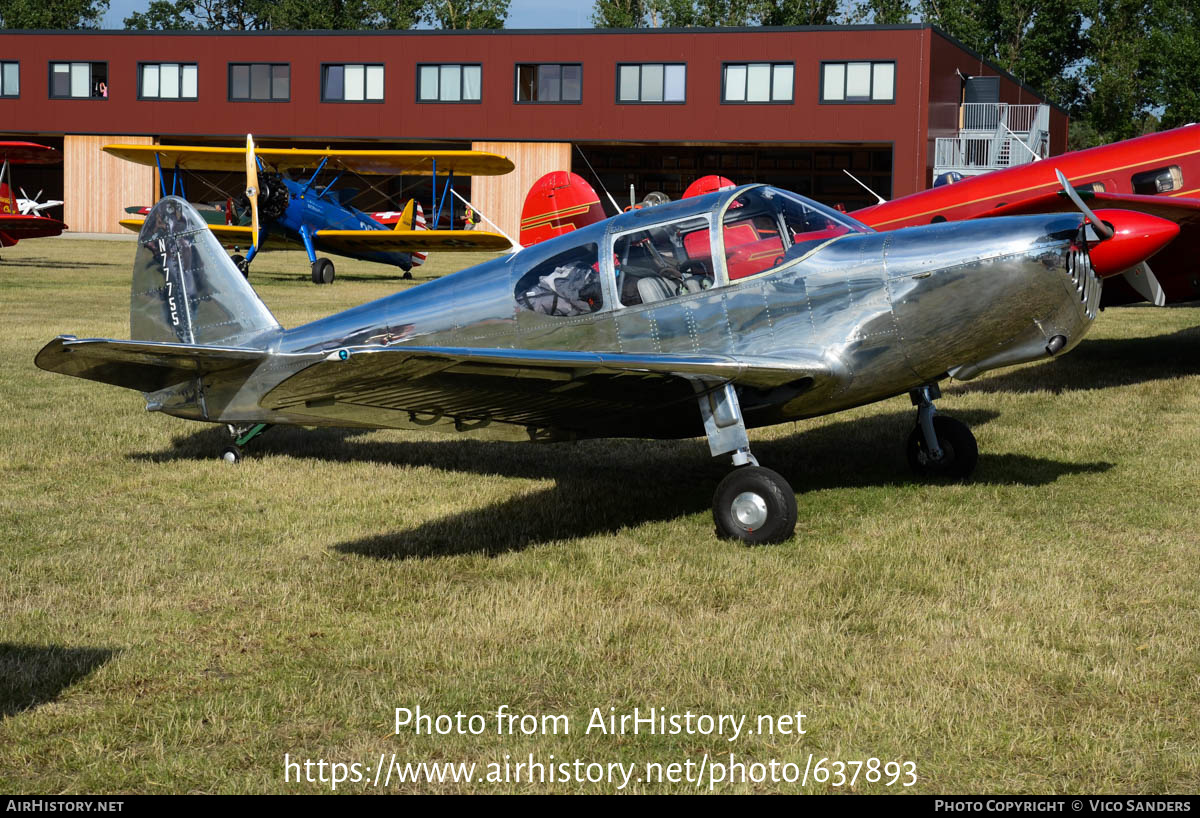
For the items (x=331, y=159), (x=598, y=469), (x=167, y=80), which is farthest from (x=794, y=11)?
(x=598, y=469)

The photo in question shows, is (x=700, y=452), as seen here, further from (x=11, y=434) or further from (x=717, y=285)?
(x=11, y=434)

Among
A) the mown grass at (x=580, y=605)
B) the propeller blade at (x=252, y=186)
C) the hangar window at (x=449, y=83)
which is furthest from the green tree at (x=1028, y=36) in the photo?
Result: the mown grass at (x=580, y=605)

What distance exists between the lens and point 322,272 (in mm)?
25188

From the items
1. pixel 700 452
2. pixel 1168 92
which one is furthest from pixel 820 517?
pixel 1168 92

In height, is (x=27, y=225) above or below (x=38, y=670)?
above

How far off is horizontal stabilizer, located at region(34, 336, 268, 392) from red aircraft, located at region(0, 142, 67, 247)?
23385 mm

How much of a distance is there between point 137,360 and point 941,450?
495 centimetres

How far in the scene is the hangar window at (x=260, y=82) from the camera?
4603cm

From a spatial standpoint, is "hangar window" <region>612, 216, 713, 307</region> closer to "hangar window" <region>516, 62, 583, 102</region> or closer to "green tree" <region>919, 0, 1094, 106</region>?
"hangar window" <region>516, 62, 583, 102</region>

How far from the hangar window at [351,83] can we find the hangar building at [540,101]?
0.21ft

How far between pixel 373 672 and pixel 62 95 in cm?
5106

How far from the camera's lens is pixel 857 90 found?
135 ft

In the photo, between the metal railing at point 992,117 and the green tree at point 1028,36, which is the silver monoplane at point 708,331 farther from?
the green tree at point 1028,36

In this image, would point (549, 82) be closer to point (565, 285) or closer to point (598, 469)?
point (598, 469)
